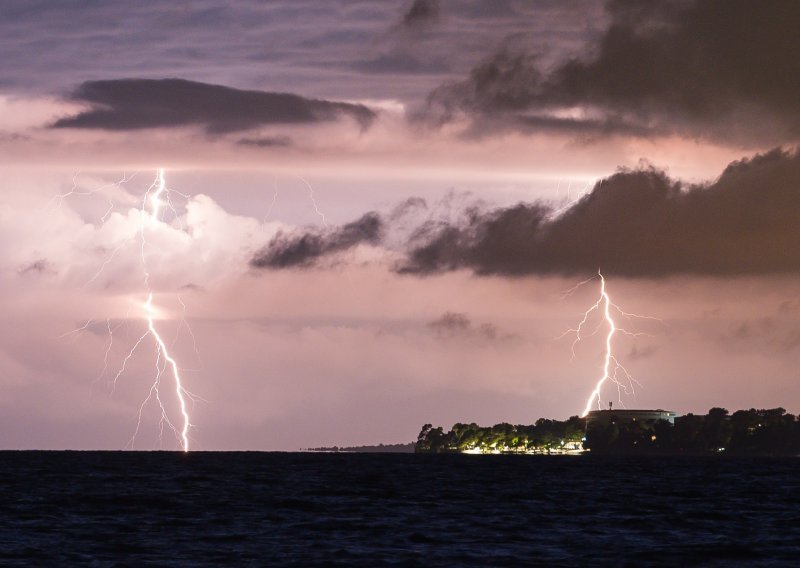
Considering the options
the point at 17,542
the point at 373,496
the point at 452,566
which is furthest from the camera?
the point at 373,496

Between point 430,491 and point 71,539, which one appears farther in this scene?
point 430,491

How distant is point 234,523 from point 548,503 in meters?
35.9

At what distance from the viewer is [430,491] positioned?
5448 inches

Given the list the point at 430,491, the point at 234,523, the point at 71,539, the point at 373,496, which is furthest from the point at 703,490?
the point at 71,539

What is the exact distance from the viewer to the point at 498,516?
97.5 metres

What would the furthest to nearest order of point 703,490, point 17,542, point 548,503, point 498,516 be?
point 703,490
point 548,503
point 498,516
point 17,542

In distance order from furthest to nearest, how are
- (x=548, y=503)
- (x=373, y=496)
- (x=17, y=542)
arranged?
(x=373, y=496) < (x=548, y=503) < (x=17, y=542)

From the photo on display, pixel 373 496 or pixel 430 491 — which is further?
pixel 430 491

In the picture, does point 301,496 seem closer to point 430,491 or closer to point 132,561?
point 430,491

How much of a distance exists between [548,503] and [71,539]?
49.8 m

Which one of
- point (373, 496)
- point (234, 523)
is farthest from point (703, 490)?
point (234, 523)

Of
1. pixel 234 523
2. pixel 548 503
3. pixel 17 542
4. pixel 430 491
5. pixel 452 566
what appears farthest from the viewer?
pixel 430 491

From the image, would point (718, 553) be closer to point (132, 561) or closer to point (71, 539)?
point (132, 561)

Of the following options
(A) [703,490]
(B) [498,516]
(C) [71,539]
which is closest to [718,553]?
(B) [498,516]
